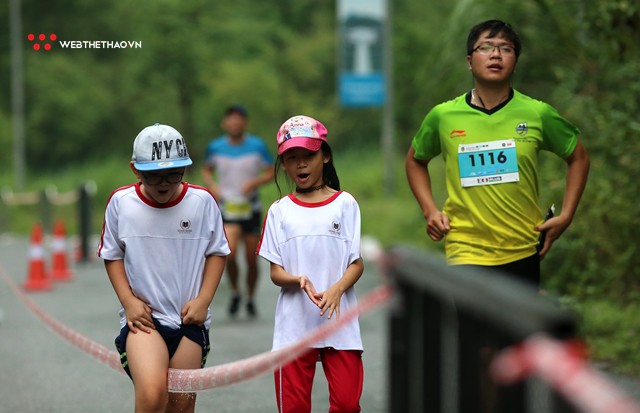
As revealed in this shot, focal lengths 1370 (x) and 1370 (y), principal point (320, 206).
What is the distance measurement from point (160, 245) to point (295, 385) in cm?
78

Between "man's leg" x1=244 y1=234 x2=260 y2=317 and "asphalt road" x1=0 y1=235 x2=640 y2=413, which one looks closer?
"asphalt road" x1=0 y1=235 x2=640 y2=413

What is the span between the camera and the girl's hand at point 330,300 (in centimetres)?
544

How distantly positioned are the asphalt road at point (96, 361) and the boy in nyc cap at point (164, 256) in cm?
228

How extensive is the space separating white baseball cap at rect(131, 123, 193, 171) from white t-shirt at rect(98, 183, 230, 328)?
22 cm

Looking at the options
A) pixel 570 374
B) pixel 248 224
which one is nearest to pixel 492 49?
pixel 570 374

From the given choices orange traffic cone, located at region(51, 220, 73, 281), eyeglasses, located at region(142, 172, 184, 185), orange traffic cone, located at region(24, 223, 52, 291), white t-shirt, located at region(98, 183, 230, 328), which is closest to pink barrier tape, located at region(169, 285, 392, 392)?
white t-shirt, located at region(98, 183, 230, 328)

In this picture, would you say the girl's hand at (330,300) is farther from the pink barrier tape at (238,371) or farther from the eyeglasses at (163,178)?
the eyeglasses at (163,178)

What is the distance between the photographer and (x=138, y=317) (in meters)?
5.41

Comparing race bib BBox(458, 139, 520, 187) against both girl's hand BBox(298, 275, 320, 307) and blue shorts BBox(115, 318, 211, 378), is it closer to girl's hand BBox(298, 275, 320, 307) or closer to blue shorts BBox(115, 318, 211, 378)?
girl's hand BBox(298, 275, 320, 307)

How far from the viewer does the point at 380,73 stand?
28.5 metres

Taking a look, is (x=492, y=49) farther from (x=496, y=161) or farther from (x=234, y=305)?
(x=234, y=305)

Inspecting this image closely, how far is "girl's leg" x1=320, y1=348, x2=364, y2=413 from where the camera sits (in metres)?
5.48

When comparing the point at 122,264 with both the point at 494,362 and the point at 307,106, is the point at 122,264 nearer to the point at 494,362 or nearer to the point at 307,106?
the point at 494,362

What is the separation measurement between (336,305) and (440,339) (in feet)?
6.79
